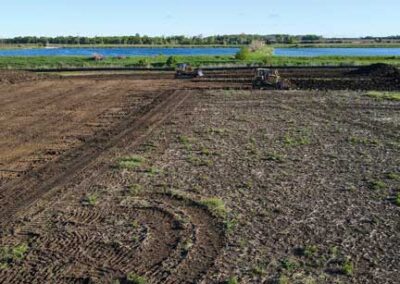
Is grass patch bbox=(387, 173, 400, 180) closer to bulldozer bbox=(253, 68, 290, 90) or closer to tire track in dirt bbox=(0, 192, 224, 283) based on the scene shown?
tire track in dirt bbox=(0, 192, 224, 283)

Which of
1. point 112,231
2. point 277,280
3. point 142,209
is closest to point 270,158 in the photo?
point 142,209

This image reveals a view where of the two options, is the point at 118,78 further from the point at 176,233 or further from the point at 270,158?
the point at 176,233

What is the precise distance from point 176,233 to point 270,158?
24.6 ft

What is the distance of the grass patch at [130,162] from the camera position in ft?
59.1

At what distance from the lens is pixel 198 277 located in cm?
1005

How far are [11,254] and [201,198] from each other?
17.0ft

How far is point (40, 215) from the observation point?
13227 mm

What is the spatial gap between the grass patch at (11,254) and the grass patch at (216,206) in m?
4.29

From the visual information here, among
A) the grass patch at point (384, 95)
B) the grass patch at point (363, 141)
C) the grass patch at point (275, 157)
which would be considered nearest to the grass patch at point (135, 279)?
the grass patch at point (275, 157)

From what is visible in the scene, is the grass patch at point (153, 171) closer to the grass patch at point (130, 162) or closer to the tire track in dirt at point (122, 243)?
the grass patch at point (130, 162)

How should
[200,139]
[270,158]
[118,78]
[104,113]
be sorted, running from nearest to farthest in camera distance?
1. [270,158]
2. [200,139]
3. [104,113]
4. [118,78]

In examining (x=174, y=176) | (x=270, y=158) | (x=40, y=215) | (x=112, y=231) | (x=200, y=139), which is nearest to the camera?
(x=112, y=231)

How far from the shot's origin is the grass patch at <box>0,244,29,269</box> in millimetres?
10602

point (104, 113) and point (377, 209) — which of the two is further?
point (104, 113)
